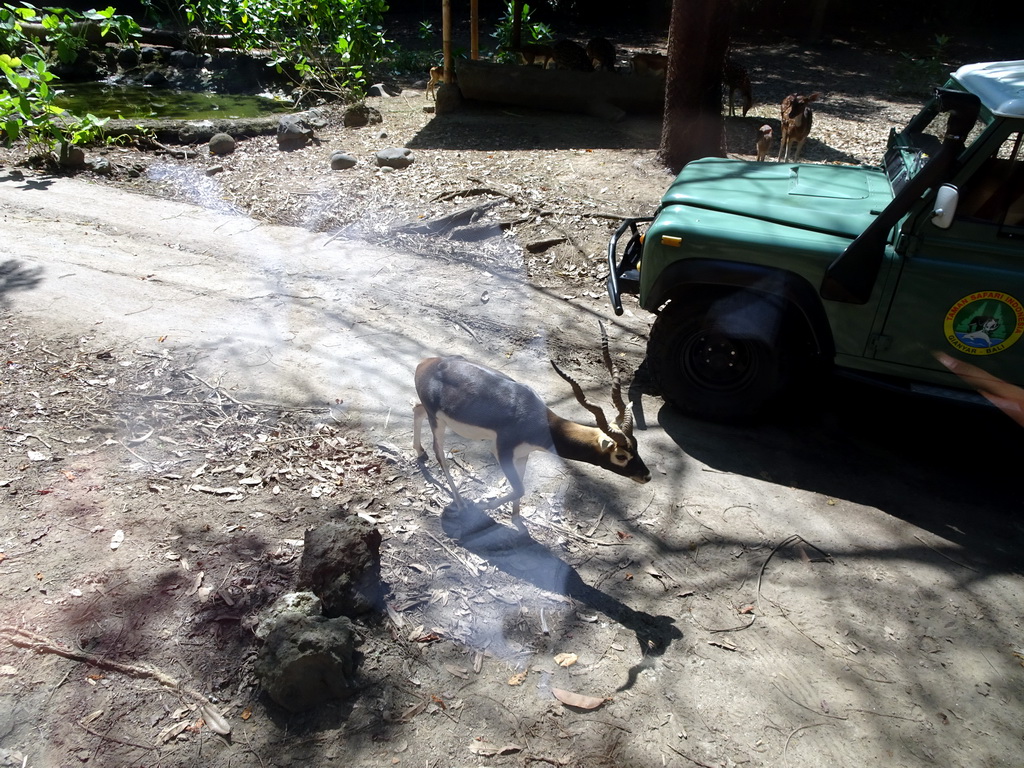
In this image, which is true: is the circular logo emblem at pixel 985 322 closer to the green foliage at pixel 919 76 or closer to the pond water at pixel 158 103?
the green foliage at pixel 919 76

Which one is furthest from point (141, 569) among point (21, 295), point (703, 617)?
point (21, 295)

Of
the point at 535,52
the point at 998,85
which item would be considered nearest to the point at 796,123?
the point at 998,85

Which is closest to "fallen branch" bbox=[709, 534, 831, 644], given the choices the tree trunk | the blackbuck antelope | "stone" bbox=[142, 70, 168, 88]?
the blackbuck antelope

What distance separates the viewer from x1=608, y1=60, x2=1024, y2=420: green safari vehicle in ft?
13.9

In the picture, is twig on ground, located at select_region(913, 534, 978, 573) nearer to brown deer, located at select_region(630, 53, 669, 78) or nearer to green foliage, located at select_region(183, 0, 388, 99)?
brown deer, located at select_region(630, 53, 669, 78)

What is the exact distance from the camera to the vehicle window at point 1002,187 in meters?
4.21

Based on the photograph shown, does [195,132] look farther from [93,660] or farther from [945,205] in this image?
[945,205]

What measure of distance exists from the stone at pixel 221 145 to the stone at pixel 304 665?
31.1ft

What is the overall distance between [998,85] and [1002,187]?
0.78 meters

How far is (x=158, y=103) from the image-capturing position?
15.2 m

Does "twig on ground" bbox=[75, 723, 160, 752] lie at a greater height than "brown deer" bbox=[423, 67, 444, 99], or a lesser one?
lesser

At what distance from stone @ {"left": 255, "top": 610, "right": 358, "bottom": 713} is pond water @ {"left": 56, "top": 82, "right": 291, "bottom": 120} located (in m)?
12.6

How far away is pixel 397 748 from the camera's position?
307 centimetres

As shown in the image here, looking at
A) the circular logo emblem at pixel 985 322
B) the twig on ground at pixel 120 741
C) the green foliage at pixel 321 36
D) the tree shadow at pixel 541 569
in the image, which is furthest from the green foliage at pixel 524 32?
the twig on ground at pixel 120 741
